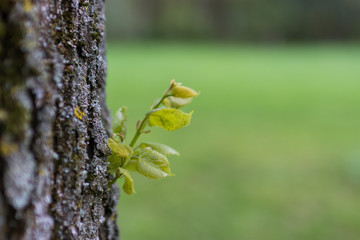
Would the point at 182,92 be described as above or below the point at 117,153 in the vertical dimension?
above

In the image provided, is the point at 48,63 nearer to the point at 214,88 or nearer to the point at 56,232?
the point at 56,232

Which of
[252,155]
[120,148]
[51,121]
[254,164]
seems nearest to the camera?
[51,121]

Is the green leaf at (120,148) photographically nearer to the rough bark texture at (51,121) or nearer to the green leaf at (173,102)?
the rough bark texture at (51,121)

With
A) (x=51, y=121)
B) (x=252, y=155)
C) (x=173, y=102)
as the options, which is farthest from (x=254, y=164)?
(x=51, y=121)

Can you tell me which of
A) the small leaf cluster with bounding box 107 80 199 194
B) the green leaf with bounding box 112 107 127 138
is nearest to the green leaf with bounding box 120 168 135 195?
the small leaf cluster with bounding box 107 80 199 194

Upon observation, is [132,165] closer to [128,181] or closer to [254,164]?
[128,181]

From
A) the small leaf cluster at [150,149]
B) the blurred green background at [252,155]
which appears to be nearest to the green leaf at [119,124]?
the small leaf cluster at [150,149]
